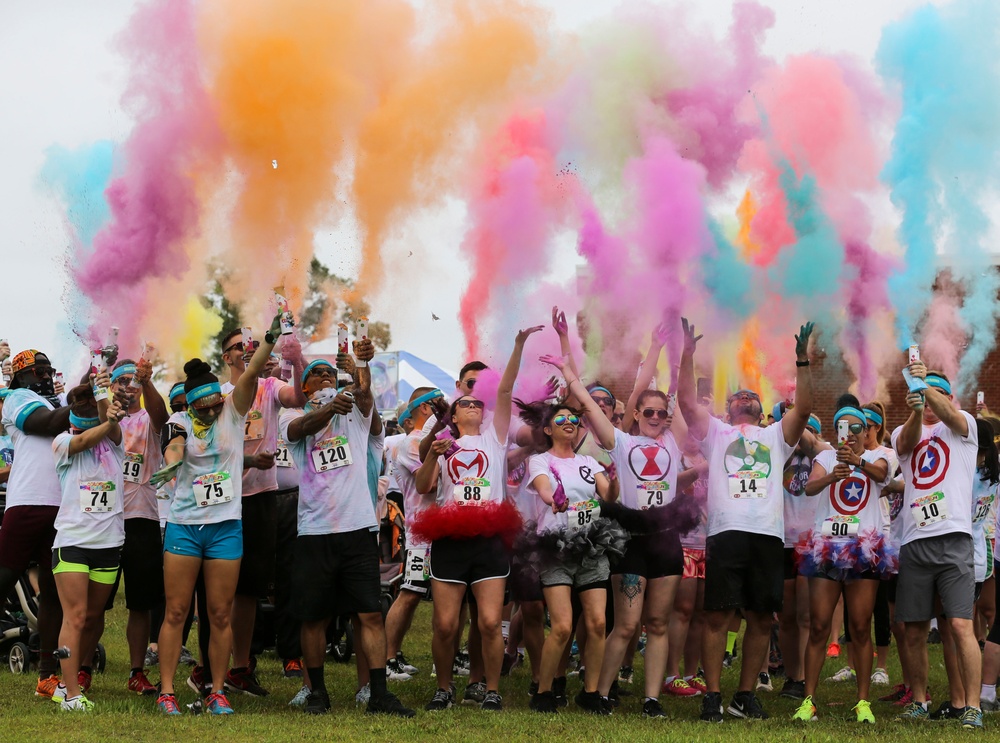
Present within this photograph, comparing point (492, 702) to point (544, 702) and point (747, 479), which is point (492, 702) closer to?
point (544, 702)

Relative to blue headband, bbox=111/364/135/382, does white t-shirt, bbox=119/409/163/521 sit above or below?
below

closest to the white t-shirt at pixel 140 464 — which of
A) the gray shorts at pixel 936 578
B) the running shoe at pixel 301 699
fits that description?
the running shoe at pixel 301 699

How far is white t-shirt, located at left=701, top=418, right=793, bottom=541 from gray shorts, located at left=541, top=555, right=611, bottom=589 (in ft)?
2.47

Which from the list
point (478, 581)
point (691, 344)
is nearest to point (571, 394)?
point (691, 344)

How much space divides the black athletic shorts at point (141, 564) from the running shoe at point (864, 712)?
4665mm

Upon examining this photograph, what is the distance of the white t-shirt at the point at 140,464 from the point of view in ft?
25.3

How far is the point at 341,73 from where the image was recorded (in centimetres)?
898

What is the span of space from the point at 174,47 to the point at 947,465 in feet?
20.8

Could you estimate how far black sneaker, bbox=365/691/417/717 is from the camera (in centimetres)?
696

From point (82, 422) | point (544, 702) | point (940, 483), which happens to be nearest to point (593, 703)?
point (544, 702)

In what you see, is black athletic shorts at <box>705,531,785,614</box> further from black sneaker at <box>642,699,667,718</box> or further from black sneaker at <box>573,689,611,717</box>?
black sneaker at <box>573,689,611,717</box>

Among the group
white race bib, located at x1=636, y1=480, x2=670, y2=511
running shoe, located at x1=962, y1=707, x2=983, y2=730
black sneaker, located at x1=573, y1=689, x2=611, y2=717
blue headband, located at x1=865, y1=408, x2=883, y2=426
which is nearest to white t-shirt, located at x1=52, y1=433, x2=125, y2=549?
black sneaker, located at x1=573, y1=689, x2=611, y2=717

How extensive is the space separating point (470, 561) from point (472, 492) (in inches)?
17.1

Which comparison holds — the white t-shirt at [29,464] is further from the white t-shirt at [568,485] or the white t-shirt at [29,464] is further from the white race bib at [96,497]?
the white t-shirt at [568,485]
